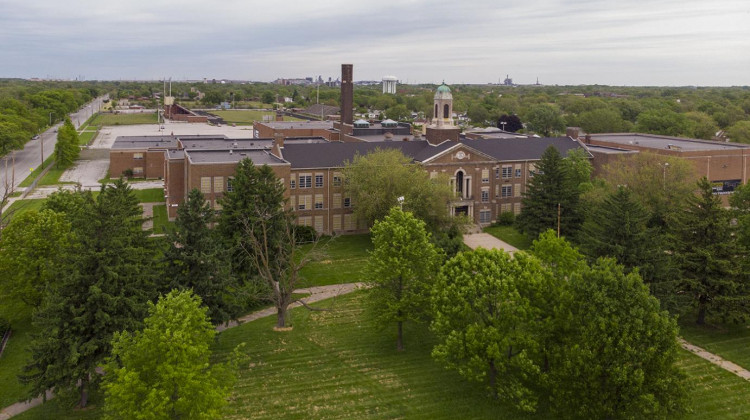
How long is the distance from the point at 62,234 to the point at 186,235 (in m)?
9.76

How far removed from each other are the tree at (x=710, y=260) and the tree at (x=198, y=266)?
89.5ft

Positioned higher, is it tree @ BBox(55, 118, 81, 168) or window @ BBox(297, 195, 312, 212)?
tree @ BBox(55, 118, 81, 168)

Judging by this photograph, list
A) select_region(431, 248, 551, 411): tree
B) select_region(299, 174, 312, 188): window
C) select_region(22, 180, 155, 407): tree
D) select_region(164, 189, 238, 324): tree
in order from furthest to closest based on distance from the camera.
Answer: select_region(299, 174, 312, 188): window, select_region(164, 189, 238, 324): tree, select_region(22, 180, 155, 407): tree, select_region(431, 248, 551, 411): tree

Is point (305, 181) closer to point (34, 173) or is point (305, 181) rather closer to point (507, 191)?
point (507, 191)

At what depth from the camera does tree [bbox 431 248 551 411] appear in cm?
2777

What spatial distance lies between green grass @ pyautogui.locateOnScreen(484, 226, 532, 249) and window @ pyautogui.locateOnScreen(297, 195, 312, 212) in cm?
1903

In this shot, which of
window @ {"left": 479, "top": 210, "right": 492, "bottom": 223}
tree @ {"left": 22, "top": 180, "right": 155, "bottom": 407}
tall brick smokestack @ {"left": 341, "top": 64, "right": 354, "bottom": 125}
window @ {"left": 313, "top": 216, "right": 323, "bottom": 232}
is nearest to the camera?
tree @ {"left": 22, "top": 180, "right": 155, "bottom": 407}

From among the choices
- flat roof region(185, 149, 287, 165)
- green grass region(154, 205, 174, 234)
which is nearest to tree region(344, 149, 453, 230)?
flat roof region(185, 149, 287, 165)

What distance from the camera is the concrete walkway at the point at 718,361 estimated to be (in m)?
33.1

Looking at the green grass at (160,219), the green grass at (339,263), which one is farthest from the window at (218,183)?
the green grass at (339,263)

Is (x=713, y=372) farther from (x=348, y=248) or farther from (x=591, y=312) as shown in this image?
(x=348, y=248)

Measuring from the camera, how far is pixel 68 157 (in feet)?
343

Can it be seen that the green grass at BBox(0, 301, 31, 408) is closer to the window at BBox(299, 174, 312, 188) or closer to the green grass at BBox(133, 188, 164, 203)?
the window at BBox(299, 174, 312, 188)

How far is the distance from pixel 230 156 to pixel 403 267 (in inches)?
1391
